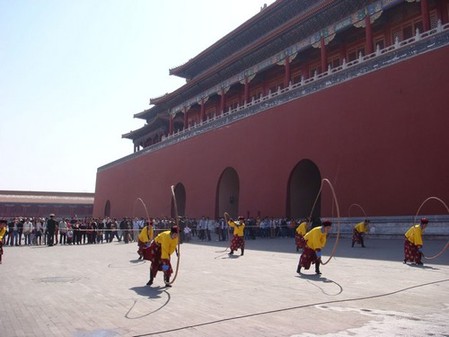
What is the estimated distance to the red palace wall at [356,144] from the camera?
12578 millimetres

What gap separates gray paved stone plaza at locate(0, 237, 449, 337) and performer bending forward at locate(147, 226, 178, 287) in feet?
1.13

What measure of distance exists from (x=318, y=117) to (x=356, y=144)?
225 centimetres

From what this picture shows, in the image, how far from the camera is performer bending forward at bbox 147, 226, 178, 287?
6571 millimetres

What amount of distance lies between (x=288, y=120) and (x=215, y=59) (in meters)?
12.0

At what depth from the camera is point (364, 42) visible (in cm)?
1828

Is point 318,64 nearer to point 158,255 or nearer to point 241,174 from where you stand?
point 241,174

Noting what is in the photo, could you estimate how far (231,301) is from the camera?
5.32 metres

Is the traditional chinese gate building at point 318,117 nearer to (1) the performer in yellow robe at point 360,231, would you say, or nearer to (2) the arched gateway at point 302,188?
(2) the arched gateway at point 302,188

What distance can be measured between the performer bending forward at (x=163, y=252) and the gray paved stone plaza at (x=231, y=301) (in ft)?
1.13

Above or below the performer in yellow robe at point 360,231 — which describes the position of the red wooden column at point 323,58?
above

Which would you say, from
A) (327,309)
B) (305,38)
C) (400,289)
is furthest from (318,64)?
(327,309)

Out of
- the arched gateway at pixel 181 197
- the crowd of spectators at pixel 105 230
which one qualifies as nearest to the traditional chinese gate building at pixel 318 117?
the arched gateway at pixel 181 197

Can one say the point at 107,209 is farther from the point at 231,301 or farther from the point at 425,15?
the point at 231,301

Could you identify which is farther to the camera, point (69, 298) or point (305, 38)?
point (305, 38)
